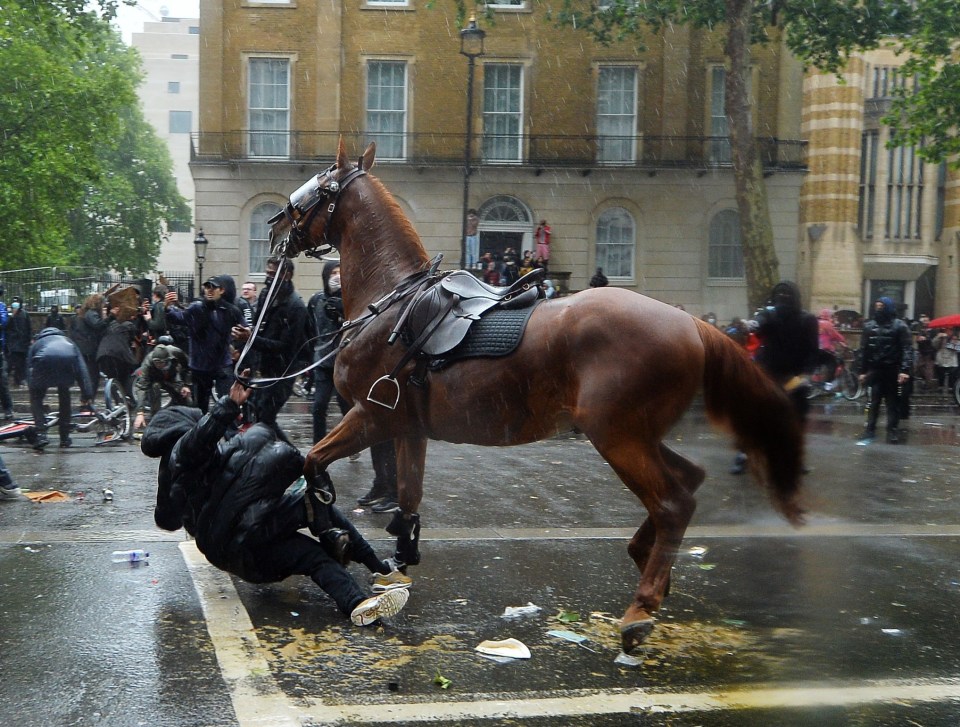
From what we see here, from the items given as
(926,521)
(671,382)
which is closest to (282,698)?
(671,382)

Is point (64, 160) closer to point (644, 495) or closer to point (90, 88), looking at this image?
point (90, 88)

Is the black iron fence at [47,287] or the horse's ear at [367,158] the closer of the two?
the horse's ear at [367,158]

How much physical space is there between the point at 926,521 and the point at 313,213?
209 inches

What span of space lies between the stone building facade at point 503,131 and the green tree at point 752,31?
228 cm

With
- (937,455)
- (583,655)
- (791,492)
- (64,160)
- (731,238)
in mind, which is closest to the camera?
(583,655)

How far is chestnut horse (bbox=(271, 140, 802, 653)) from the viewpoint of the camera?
16.2 ft

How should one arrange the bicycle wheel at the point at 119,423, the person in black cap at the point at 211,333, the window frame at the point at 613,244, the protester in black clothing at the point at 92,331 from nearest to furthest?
the person in black cap at the point at 211,333 < the bicycle wheel at the point at 119,423 < the protester in black clothing at the point at 92,331 < the window frame at the point at 613,244

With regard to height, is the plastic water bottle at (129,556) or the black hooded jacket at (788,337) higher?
the black hooded jacket at (788,337)

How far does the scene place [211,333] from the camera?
34.3 ft

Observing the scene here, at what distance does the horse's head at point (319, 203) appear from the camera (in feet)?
20.6

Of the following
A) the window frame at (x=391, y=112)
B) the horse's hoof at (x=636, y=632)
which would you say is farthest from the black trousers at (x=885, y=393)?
the window frame at (x=391, y=112)

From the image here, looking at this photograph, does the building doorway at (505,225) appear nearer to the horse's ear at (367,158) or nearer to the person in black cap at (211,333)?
the person in black cap at (211,333)

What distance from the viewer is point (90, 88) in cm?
3030

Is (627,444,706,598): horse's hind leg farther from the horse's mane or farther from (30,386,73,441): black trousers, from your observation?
(30,386,73,441): black trousers
